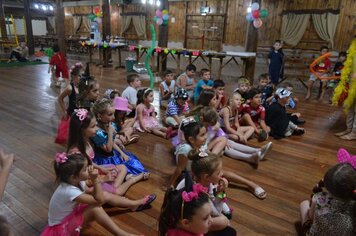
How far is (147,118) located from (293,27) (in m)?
9.08

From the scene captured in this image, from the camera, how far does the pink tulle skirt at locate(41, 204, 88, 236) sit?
1.58 m

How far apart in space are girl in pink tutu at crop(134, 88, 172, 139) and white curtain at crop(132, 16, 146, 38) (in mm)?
12817

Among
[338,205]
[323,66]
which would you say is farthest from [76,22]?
[338,205]

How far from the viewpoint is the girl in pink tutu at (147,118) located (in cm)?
359

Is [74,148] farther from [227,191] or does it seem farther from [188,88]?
[188,88]

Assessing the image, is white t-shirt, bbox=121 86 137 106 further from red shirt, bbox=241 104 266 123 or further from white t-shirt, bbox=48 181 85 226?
white t-shirt, bbox=48 181 85 226

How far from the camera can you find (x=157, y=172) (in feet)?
8.96

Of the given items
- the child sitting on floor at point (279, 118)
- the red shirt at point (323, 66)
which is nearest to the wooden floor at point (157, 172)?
the child sitting on floor at point (279, 118)

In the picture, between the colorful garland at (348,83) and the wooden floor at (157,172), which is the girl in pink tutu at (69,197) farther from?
the colorful garland at (348,83)

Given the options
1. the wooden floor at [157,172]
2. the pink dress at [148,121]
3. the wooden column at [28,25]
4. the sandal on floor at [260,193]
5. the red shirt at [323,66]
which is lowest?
the wooden floor at [157,172]

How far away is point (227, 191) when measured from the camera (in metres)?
2.43

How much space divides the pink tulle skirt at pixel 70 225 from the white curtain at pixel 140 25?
15038 mm

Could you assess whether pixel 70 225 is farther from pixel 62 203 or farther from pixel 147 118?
pixel 147 118

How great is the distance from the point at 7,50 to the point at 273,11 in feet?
41.1
